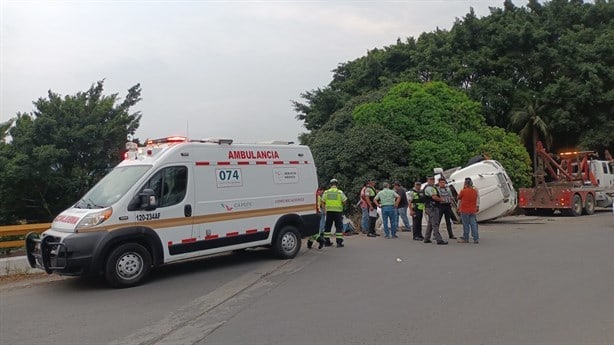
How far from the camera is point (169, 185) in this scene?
941 centimetres

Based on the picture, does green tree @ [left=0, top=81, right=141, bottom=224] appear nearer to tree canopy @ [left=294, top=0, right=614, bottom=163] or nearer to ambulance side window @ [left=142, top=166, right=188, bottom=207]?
tree canopy @ [left=294, top=0, right=614, bottom=163]

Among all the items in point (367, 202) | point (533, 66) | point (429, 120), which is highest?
point (533, 66)

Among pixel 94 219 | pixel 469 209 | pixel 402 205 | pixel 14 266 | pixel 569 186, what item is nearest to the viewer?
pixel 94 219

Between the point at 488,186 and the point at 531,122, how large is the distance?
46.8 feet

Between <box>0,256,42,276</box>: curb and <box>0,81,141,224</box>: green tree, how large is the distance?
50.9 feet

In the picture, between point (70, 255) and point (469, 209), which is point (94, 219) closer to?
point (70, 255)

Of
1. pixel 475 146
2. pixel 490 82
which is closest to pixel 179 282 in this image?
pixel 475 146

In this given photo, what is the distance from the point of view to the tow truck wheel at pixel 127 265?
8516mm

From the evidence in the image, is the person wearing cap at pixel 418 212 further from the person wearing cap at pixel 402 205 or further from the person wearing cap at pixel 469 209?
the person wearing cap at pixel 402 205

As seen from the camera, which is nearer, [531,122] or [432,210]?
[432,210]

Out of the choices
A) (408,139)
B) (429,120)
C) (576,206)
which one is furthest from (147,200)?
(576,206)

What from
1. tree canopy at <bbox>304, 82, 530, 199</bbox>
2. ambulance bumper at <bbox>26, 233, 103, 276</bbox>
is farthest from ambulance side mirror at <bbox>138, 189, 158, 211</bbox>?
tree canopy at <bbox>304, 82, 530, 199</bbox>

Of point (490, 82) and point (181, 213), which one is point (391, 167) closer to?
point (490, 82)

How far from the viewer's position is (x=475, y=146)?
2550 centimetres
